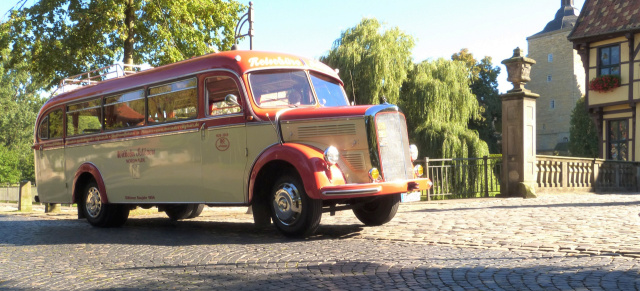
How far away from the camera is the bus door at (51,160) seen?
13.6 metres

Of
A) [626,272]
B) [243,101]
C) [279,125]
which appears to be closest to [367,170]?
[279,125]

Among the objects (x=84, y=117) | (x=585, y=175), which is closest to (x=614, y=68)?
(x=585, y=175)

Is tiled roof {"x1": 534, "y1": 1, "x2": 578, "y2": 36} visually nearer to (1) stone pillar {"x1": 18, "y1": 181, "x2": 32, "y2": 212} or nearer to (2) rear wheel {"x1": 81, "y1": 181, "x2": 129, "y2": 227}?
(1) stone pillar {"x1": 18, "y1": 181, "x2": 32, "y2": 212}

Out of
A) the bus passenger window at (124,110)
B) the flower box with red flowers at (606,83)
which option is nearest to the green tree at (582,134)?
the flower box with red flowers at (606,83)

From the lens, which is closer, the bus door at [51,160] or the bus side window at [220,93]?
the bus side window at [220,93]

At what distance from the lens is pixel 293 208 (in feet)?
30.0

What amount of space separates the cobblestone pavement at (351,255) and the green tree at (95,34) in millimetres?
9634

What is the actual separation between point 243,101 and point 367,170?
2073 millimetres

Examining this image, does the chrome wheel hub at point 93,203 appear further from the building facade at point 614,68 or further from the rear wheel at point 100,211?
the building facade at point 614,68

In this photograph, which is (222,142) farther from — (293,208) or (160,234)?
(160,234)

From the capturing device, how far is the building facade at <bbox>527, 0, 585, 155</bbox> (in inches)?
2891

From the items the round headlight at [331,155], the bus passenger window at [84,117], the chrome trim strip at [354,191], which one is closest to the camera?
the chrome trim strip at [354,191]

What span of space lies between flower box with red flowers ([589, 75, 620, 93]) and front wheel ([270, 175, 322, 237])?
28.6 metres

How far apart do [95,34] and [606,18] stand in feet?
83.7
